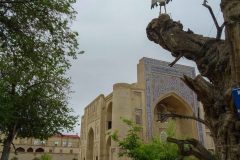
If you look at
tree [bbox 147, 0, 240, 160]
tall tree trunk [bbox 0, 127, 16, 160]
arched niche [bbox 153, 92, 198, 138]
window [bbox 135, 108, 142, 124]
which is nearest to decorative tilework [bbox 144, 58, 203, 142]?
arched niche [bbox 153, 92, 198, 138]

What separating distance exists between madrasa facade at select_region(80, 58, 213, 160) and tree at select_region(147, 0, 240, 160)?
68.7 ft

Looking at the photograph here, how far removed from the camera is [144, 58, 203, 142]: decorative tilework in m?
28.0

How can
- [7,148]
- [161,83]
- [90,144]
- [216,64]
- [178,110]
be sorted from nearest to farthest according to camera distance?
1. [216,64]
2. [7,148]
3. [161,83]
4. [178,110]
5. [90,144]

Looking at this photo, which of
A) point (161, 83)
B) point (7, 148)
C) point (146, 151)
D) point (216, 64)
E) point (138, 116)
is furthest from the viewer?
point (161, 83)

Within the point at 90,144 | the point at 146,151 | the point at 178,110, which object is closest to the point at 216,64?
the point at 146,151

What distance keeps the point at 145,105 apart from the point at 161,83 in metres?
3.09

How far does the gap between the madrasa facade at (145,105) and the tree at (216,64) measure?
2094cm

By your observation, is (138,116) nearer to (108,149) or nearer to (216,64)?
(108,149)

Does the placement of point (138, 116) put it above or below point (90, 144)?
above

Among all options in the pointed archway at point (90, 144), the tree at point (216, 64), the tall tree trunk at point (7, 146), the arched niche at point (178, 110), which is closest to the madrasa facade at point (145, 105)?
the arched niche at point (178, 110)

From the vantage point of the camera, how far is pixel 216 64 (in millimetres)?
4633

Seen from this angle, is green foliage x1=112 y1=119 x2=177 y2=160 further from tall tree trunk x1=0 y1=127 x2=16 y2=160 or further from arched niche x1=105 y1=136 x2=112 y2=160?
arched niche x1=105 y1=136 x2=112 y2=160

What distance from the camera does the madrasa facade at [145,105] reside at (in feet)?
87.9

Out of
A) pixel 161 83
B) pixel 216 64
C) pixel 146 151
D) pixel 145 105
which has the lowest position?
pixel 146 151
